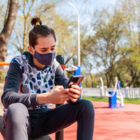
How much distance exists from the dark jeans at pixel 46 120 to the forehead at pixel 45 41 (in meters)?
0.45

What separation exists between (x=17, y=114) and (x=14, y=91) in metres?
0.23

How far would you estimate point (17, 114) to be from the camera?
53.4 inches

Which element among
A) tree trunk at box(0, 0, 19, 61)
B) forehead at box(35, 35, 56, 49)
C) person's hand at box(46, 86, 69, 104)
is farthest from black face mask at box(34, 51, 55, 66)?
tree trunk at box(0, 0, 19, 61)

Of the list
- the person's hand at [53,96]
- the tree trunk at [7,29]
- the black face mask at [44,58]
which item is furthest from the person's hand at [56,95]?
the tree trunk at [7,29]

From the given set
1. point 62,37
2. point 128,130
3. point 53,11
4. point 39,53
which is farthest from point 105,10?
point 39,53

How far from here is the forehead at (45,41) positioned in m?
1.66

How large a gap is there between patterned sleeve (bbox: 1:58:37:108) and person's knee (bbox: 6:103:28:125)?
0.06 metres

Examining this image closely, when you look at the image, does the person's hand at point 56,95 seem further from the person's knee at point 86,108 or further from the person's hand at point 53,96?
the person's knee at point 86,108

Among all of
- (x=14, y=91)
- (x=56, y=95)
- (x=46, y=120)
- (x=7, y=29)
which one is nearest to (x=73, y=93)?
(x=56, y=95)

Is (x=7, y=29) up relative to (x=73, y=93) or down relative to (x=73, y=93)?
up

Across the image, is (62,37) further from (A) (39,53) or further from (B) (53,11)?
(A) (39,53)

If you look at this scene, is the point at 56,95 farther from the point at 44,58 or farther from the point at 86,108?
the point at 44,58

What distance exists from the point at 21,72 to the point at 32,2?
598 inches

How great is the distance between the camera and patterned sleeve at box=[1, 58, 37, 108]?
1470 mm
